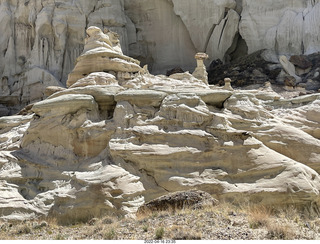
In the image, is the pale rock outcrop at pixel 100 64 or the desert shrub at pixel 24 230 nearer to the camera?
the desert shrub at pixel 24 230

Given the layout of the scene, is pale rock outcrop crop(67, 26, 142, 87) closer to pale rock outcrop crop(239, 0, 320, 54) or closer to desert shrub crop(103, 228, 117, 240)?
desert shrub crop(103, 228, 117, 240)

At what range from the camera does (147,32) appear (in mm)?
37406

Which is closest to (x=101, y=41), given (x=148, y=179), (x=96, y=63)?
(x=96, y=63)

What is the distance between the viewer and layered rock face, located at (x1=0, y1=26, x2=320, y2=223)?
11.8 meters

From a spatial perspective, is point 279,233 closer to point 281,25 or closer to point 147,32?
point 281,25

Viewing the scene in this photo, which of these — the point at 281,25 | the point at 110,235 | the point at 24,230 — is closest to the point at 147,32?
the point at 281,25

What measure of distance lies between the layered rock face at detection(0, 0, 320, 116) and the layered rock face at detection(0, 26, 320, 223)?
18.6m

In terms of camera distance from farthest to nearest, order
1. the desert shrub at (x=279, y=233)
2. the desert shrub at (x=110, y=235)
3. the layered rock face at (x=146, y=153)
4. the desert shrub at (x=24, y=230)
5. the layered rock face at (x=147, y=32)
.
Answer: the layered rock face at (x=147, y=32) < the layered rock face at (x=146, y=153) < the desert shrub at (x=24, y=230) < the desert shrub at (x=110, y=235) < the desert shrub at (x=279, y=233)

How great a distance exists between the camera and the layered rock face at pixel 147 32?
32750mm

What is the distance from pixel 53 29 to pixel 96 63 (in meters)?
16.4

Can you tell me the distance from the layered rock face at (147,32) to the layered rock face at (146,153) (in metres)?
18.6

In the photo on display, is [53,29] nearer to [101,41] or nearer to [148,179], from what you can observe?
[101,41]

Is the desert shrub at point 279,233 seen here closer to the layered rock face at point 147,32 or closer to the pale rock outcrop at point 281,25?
the layered rock face at point 147,32

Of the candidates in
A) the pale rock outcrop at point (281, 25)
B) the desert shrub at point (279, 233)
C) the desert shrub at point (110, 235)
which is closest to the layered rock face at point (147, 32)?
the pale rock outcrop at point (281, 25)
